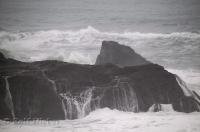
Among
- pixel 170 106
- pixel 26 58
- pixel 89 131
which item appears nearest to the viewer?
pixel 89 131

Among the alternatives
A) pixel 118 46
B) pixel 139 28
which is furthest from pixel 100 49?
pixel 139 28

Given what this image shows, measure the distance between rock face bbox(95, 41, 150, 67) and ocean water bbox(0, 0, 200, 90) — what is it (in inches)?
2.7

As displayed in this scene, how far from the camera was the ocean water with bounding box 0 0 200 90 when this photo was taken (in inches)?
136

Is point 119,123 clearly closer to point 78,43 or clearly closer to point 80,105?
point 80,105

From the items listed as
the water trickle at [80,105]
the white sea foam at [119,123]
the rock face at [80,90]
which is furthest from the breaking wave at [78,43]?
Result: the white sea foam at [119,123]

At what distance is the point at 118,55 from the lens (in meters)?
3.50

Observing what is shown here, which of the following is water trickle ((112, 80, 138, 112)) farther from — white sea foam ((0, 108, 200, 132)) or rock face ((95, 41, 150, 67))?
rock face ((95, 41, 150, 67))

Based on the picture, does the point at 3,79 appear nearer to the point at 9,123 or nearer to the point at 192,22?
the point at 9,123

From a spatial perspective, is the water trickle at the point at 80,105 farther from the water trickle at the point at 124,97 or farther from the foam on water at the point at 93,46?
the foam on water at the point at 93,46

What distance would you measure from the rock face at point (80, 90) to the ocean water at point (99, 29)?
24cm

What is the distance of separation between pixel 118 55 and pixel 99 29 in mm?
396

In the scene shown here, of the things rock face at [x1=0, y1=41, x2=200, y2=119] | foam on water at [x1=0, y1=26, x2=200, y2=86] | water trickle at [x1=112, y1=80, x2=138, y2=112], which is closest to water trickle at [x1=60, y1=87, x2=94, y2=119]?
rock face at [x1=0, y1=41, x2=200, y2=119]

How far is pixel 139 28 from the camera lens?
3594mm

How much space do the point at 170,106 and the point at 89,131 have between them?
0.91 m
